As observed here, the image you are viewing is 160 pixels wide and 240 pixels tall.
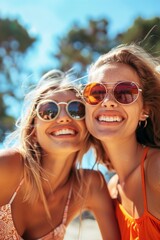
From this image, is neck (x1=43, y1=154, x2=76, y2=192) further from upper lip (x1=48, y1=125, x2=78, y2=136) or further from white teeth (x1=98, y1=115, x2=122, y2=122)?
white teeth (x1=98, y1=115, x2=122, y2=122)

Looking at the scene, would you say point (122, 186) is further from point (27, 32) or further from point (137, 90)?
point (27, 32)

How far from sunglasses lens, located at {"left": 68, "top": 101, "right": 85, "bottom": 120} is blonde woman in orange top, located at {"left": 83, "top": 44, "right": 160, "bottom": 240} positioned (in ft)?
0.45

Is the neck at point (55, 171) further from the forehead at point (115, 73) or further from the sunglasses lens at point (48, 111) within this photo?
the forehead at point (115, 73)

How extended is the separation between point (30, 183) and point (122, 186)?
707 millimetres

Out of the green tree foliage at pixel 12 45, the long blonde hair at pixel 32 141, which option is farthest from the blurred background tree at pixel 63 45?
the long blonde hair at pixel 32 141

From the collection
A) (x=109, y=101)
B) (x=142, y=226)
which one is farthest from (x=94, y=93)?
(x=142, y=226)

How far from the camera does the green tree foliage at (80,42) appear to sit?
17281 mm

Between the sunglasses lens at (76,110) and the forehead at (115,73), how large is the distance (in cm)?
22

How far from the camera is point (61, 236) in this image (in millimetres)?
2842

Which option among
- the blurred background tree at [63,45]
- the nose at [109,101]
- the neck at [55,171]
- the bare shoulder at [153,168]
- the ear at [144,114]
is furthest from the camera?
the blurred background tree at [63,45]

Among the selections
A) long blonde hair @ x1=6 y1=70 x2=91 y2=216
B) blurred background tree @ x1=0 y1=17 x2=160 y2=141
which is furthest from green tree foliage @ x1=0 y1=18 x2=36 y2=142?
long blonde hair @ x1=6 y1=70 x2=91 y2=216

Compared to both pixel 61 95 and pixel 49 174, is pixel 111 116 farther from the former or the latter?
pixel 49 174

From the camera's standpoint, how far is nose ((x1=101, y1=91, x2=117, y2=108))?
253 cm

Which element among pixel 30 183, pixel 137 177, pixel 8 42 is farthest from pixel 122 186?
pixel 8 42
